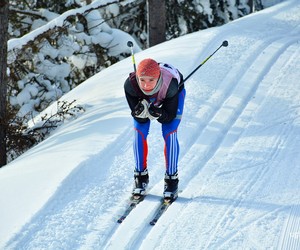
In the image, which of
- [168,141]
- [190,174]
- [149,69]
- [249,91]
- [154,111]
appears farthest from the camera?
[249,91]

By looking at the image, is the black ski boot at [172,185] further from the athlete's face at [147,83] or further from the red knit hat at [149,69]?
the red knit hat at [149,69]

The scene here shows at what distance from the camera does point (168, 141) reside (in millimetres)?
5242

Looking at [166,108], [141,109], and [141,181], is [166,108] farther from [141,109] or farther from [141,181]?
[141,181]

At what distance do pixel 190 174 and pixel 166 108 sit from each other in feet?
3.68

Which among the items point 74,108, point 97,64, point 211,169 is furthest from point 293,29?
point 211,169

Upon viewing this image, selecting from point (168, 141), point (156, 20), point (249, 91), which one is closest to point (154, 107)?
point (168, 141)

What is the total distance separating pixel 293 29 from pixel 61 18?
16.2 ft

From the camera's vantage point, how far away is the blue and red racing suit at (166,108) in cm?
498

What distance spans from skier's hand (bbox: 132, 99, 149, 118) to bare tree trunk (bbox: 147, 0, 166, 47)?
21.7 ft

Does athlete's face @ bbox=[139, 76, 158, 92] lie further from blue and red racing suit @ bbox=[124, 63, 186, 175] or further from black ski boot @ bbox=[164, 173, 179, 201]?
black ski boot @ bbox=[164, 173, 179, 201]

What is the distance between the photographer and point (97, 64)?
37.8 ft

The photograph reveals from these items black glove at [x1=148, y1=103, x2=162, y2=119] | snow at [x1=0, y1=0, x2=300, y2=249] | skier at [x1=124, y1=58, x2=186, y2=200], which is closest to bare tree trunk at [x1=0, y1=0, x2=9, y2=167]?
snow at [x1=0, y1=0, x2=300, y2=249]

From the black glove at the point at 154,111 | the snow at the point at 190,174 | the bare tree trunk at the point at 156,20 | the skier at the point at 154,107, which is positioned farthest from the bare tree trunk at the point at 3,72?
the bare tree trunk at the point at 156,20

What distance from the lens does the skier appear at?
482 centimetres
